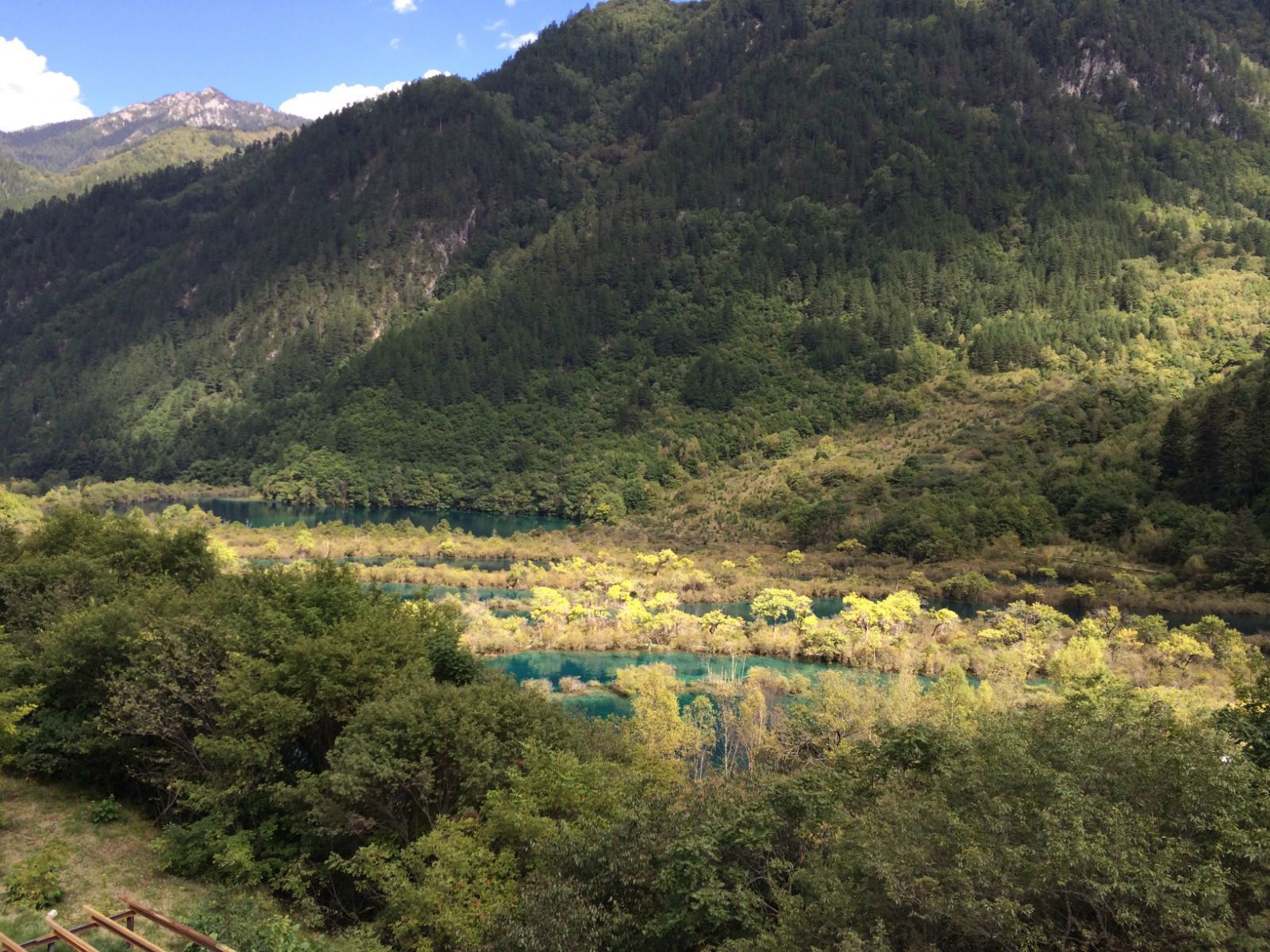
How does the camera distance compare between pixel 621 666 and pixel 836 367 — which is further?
pixel 836 367

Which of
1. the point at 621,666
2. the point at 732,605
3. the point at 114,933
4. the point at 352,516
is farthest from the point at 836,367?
the point at 114,933

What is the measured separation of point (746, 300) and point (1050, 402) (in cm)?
7499

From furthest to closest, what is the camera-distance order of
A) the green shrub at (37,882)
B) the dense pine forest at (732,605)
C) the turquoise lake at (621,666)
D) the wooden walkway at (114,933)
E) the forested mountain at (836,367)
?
the forested mountain at (836,367), the turquoise lake at (621,666), the green shrub at (37,882), the dense pine forest at (732,605), the wooden walkway at (114,933)

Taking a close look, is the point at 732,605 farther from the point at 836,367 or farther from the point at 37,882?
the point at 836,367

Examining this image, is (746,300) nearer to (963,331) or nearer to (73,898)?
(963,331)

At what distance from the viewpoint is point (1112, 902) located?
13.0 m

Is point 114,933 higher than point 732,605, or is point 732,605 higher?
point 114,933

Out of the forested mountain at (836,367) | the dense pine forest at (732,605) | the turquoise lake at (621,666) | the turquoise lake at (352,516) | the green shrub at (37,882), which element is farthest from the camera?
the turquoise lake at (352,516)

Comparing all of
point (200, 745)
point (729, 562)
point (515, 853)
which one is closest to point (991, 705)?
point (515, 853)

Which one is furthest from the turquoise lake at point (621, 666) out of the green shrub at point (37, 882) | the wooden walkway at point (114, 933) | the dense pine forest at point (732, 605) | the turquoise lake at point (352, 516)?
the turquoise lake at point (352, 516)

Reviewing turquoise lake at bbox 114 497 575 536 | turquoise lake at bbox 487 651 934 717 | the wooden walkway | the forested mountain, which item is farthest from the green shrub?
turquoise lake at bbox 114 497 575 536

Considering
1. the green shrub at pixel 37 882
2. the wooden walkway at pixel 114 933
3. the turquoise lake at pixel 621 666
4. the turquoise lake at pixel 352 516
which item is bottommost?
the turquoise lake at pixel 352 516

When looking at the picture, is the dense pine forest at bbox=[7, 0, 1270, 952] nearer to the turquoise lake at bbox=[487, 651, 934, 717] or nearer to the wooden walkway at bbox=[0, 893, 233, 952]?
the turquoise lake at bbox=[487, 651, 934, 717]

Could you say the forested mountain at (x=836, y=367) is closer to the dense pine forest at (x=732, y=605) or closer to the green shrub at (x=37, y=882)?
the dense pine forest at (x=732, y=605)
